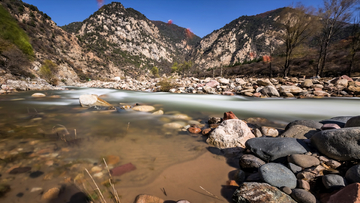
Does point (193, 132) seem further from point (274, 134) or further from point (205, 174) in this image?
→ point (274, 134)

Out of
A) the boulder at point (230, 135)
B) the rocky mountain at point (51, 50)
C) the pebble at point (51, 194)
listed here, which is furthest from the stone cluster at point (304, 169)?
the rocky mountain at point (51, 50)

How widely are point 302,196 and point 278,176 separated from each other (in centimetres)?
33

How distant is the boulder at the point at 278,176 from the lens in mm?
1789

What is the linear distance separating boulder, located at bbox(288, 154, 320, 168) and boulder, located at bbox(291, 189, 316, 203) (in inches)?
24.2

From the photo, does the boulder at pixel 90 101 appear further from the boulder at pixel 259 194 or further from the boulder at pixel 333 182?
the boulder at pixel 333 182

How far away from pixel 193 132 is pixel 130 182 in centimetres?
226

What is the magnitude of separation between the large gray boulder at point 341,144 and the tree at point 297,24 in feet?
71.6

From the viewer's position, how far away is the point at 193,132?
Result: 3965 mm

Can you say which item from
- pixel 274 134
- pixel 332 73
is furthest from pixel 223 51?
pixel 274 134

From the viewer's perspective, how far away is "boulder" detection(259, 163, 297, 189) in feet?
5.87

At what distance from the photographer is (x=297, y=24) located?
57.0ft

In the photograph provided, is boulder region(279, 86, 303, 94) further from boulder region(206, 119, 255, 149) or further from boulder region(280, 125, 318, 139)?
boulder region(206, 119, 255, 149)

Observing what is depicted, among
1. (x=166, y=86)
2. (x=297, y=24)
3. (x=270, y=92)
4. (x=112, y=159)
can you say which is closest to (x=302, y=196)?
(x=112, y=159)

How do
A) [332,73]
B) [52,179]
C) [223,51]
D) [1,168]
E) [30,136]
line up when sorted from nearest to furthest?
[52,179] → [1,168] → [30,136] → [332,73] → [223,51]
